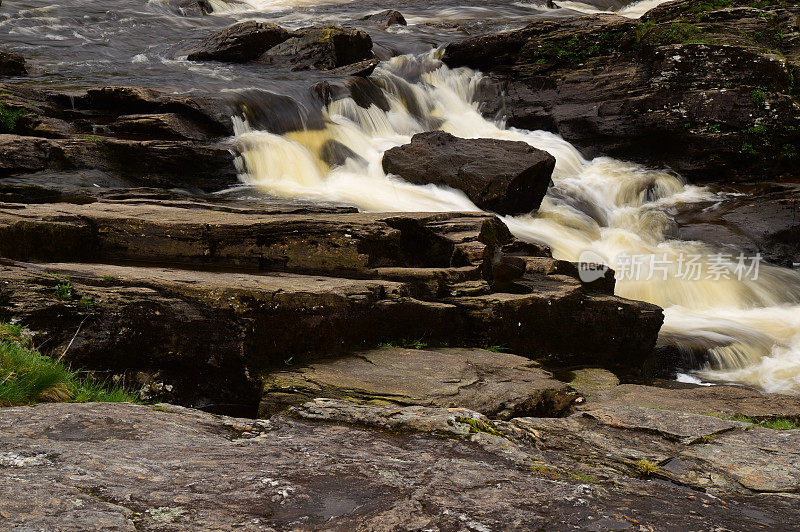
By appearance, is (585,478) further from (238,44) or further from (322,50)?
(238,44)

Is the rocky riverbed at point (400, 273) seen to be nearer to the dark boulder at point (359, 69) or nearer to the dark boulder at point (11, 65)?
the dark boulder at point (11, 65)

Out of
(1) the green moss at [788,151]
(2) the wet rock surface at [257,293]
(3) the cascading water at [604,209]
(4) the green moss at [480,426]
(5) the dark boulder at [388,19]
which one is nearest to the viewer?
(4) the green moss at [480,426]

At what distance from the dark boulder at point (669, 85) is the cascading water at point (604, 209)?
111 cm

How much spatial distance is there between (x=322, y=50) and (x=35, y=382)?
17.8 meters

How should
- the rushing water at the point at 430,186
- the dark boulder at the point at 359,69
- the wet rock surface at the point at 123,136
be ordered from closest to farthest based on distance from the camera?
the wet rock surface at the point at 123,136 → the rushing water at the point at 430,186 → the dark boulder at the point at 359,69

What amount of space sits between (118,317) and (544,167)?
10896 millimetres

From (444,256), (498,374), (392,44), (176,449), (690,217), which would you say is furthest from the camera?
(392,44)

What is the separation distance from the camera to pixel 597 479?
3.89 m

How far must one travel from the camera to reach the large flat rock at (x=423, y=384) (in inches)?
230

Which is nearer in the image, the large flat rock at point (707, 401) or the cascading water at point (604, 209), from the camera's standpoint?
the large flat rock at point (707, 401)

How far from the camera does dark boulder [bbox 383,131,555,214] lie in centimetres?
1465

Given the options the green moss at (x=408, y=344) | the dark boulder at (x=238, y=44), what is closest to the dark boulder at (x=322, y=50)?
the dark boulder at (x=238, y=44)

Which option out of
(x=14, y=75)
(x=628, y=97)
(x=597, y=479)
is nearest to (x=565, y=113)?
(x=628, y=97)

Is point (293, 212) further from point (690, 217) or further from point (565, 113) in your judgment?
point (565, 113)
